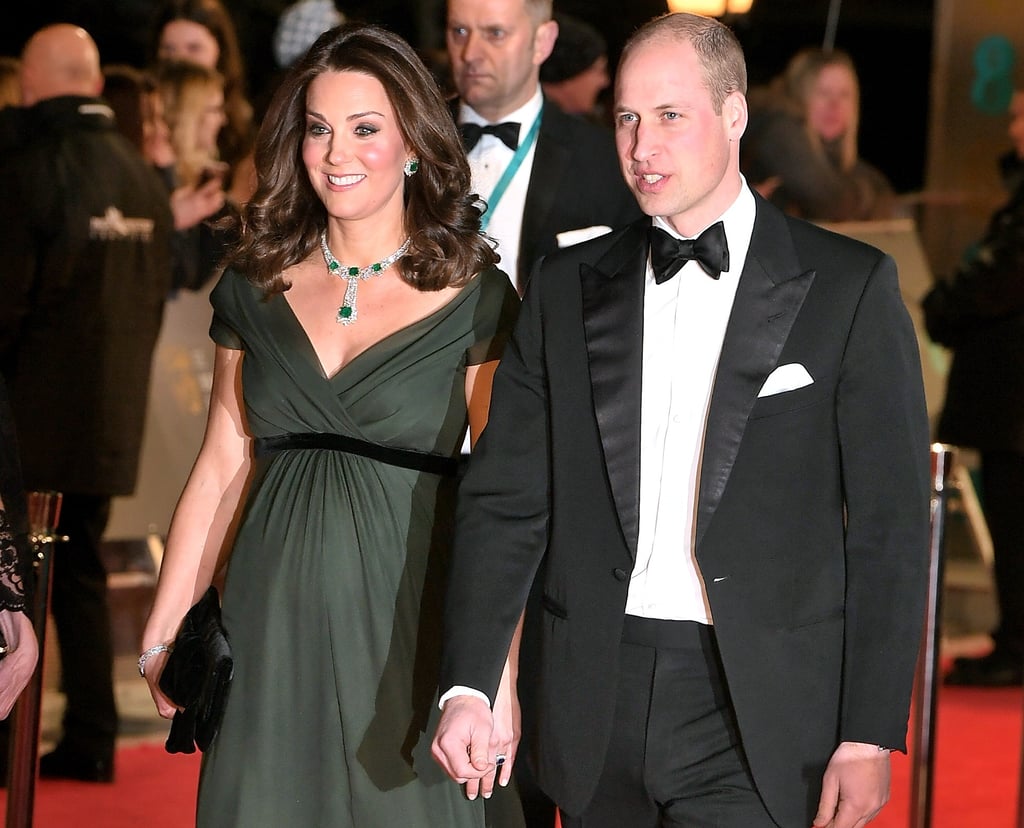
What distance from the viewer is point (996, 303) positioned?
6.25 metres

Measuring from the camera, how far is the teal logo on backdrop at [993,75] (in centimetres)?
837

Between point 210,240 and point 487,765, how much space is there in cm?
395

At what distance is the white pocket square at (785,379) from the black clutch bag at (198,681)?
102cm

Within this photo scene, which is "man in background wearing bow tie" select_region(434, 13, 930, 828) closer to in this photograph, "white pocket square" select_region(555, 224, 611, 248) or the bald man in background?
"white pocket square" select_region(555, 224, 611, 248)

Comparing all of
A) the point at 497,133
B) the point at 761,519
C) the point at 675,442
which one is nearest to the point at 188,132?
the point at 497,133

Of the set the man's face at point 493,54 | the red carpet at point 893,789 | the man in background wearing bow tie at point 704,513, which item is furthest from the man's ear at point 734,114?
the red carpet at point 893,789

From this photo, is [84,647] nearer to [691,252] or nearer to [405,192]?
[405,192]

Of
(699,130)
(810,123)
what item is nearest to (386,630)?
(699,130)

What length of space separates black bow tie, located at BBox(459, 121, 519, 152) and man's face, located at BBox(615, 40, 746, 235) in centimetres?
137

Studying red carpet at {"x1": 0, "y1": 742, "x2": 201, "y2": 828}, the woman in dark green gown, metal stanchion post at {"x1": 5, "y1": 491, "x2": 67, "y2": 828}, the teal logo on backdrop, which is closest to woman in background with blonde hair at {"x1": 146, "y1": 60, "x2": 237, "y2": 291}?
red carpet at {"x1": 0, "y1": 742, "x2": 201, "y2": 828}

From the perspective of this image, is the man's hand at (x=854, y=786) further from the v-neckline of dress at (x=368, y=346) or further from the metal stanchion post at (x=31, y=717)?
the metal stanchion post at (x=31, y=717)

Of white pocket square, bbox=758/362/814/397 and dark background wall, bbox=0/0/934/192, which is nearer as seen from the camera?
white pocket square, bbox=758/362/814/397

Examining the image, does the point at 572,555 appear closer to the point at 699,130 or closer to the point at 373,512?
the point at 373,512

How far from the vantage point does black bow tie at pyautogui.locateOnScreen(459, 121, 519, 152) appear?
149 inches
